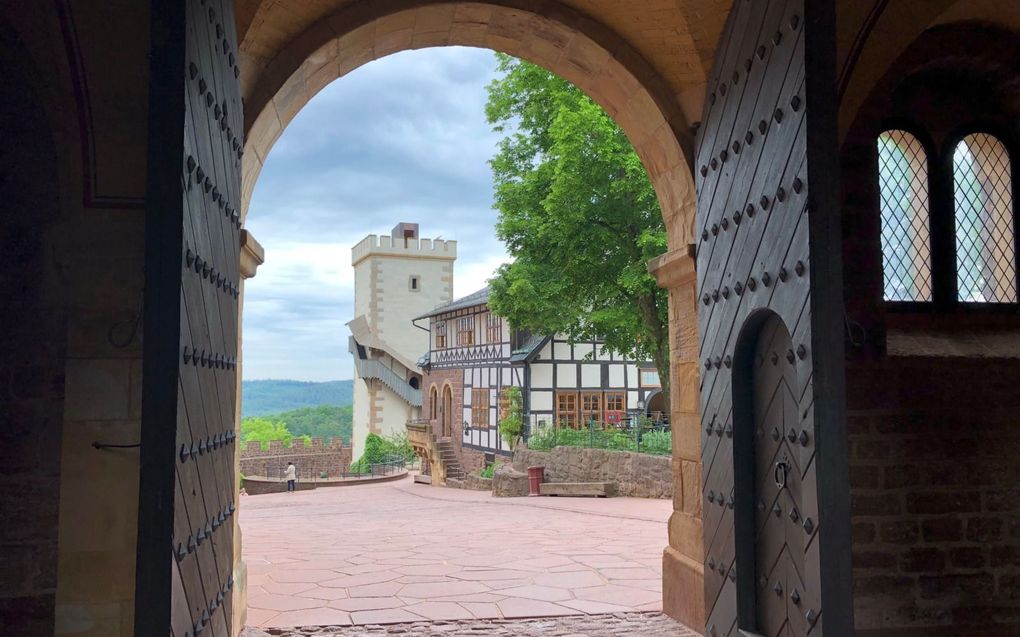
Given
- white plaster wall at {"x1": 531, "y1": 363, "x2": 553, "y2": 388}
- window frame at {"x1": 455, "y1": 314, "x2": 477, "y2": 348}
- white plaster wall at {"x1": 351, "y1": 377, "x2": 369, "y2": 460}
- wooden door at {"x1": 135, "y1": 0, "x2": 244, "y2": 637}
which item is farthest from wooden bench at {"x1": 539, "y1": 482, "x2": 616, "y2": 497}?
white plaster wall at {"x1": 351, "y1": 377, "x2": 369, "y2": 460}

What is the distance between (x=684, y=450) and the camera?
4438 millimetres

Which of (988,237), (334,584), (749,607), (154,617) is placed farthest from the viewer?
(334,584)

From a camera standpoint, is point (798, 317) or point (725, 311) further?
point (725, 311)

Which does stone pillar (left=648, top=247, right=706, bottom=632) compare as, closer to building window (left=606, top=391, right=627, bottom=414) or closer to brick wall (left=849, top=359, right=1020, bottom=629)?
brick wall (left=849, top=359, right=1020, bottom=629)

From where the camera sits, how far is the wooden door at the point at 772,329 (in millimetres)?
2242

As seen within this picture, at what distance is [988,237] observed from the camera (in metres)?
4.32

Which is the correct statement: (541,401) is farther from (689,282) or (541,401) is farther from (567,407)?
(689,282)

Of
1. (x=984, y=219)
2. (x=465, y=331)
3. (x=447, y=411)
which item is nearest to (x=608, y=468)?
(x=984, y=219)

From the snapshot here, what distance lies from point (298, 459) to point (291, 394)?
475ft

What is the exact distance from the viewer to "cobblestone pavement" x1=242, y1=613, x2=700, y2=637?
4.17 m

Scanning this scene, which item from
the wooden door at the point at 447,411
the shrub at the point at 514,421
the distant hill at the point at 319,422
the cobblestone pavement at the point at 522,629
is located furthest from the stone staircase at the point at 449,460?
the distant hill at the point at 319,422

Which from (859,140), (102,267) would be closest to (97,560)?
(102,267)

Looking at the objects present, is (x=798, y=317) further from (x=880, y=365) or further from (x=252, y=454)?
(x=252, y=454)

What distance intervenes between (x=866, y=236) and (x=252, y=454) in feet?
103
